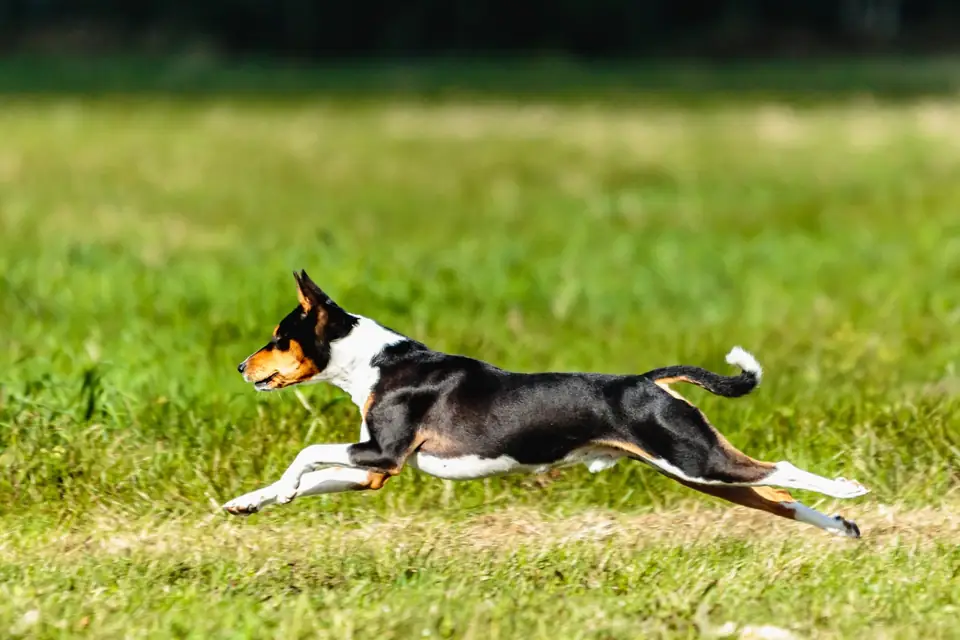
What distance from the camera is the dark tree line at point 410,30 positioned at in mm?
39250

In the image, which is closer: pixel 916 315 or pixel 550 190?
pixel 916 315

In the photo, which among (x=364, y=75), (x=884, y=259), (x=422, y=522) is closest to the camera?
(x=422, y=522)

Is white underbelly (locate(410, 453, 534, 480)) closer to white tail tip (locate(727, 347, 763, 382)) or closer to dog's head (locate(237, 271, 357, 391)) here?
dog's head (locate(237, 271, 357, 391))

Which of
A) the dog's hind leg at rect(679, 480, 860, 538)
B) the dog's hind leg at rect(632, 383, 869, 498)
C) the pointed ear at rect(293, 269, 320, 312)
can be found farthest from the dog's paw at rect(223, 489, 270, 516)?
the dog's hind leg at rect(679, 480, 860, 538)

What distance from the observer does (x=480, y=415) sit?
191 inches

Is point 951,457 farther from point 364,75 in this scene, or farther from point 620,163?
point 364,75

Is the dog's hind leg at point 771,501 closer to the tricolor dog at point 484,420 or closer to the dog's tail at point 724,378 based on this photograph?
the tricolor dog at point 484,420

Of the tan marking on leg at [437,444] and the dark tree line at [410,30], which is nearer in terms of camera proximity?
the tan marking on leg at [437,444]

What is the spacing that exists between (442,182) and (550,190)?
1.02m

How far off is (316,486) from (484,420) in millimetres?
512

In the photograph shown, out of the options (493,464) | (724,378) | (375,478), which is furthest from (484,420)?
(724,378)

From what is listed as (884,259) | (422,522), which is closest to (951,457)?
(422,522)

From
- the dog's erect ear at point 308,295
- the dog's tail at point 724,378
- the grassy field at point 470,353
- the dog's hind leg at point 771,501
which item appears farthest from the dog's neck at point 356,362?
the dog's hind leg at point 771,501

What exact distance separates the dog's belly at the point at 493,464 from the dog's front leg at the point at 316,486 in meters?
0.17
